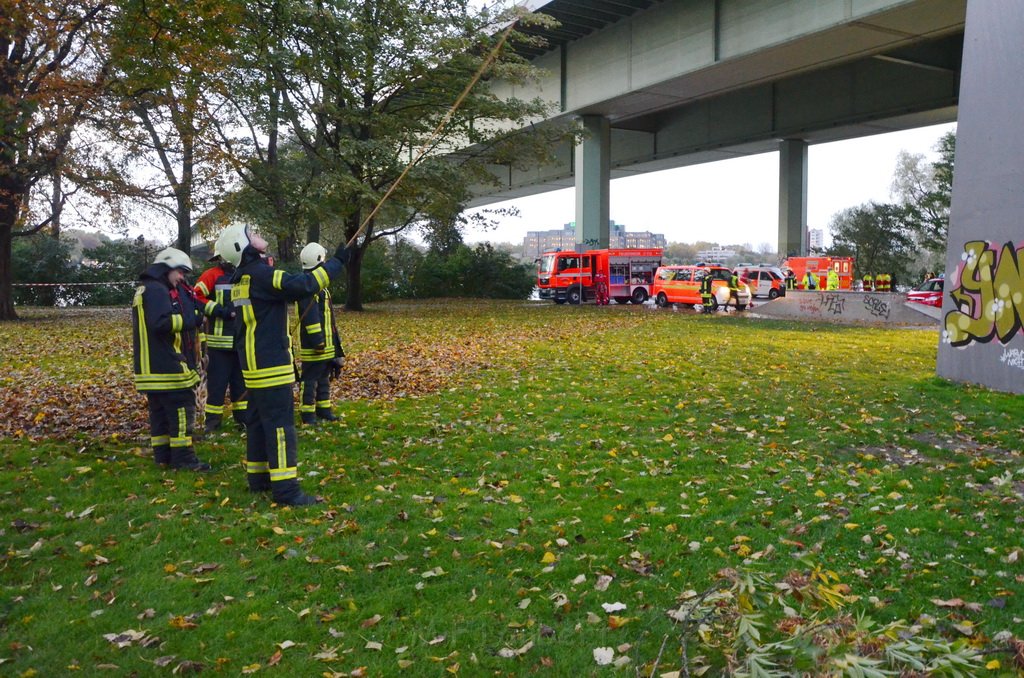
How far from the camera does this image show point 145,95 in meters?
21.5

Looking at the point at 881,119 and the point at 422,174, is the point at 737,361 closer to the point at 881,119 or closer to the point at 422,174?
the point at 422,174

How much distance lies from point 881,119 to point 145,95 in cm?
3188

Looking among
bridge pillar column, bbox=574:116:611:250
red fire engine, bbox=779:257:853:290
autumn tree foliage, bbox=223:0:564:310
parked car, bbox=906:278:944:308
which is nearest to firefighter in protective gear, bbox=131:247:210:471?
autumn tree foliage, bbox=223:0:564:310

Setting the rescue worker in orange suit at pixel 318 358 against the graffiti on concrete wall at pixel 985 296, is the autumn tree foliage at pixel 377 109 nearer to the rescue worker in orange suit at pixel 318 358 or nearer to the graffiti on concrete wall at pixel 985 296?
the rescue worker in orange suit at pixel 318 358

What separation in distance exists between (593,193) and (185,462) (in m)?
33.0

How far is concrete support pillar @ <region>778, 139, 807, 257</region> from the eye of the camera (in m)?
43.3

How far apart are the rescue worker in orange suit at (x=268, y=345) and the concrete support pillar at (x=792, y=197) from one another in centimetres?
4208

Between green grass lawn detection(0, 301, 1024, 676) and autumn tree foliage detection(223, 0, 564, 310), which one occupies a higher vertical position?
autumn tree foliage detection(223, 0, 564, 310)

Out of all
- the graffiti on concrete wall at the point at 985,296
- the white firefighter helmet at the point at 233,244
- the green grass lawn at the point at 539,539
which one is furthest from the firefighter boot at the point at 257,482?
the graffiti on concrete wall at the point at 985,296

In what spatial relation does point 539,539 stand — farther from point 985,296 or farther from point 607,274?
point 607,274

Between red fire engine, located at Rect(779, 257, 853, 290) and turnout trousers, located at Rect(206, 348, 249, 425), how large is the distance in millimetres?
36179

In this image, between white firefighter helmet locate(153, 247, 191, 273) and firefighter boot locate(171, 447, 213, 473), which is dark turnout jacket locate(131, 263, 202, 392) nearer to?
white firefighter helmet locate(153, 247, 191, 273)

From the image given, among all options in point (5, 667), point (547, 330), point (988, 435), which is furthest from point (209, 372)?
point (547, 330)

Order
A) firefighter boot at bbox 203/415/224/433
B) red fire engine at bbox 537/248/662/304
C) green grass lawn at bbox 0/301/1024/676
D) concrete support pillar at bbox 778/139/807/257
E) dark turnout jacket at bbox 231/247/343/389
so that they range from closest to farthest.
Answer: green grass lawn at bbox 0/301/1024/676 → dark turnout jacket at bbox 231/247/343/389 → firefighter boot at bbox 203/415/224/433 → red fire engine at bbox 537/248/662/304 → concrete support pillar at bbox 778/139/807/257
